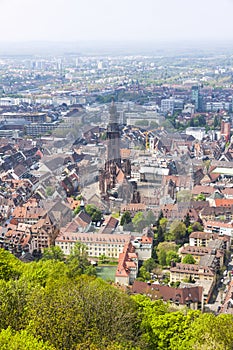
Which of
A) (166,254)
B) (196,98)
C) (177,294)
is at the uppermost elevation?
(177,294)


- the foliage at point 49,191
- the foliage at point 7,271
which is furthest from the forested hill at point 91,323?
the foliage at point 49,191

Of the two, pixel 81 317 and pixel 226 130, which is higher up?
pixel 81 317

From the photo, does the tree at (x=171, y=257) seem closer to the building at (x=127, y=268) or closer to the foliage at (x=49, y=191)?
the building at (x=127, y=268)

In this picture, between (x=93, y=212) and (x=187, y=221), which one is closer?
(x=187, y=221)

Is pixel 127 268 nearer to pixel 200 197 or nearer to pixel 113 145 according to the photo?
pixel 200 197

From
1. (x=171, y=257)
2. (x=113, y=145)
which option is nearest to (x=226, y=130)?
(x=113, y=145)

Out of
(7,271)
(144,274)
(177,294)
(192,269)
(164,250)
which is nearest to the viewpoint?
(7,271)
